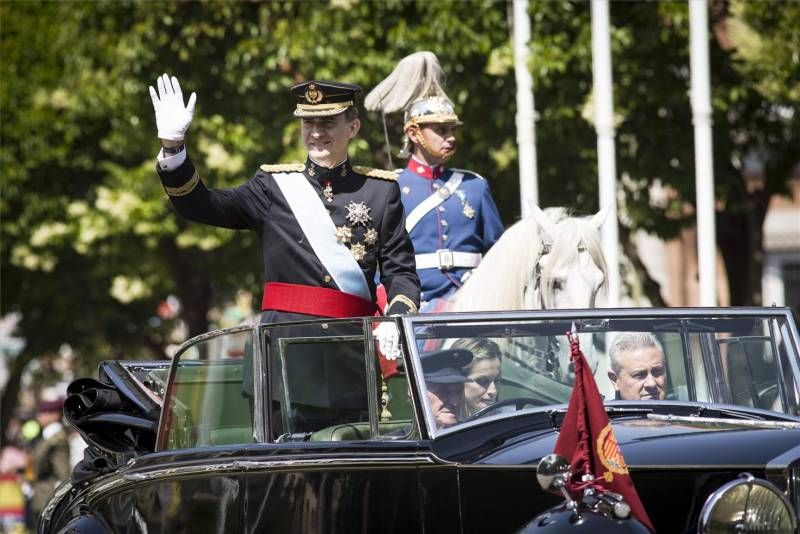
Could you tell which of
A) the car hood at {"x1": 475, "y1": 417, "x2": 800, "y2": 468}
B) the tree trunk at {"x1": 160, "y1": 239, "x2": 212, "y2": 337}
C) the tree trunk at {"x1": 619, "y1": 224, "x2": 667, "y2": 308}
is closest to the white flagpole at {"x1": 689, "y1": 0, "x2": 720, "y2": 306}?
the tree trunk at {"x1": 619, "y1": 224, "x2": 667, "y2": 308}

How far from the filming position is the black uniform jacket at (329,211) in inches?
258

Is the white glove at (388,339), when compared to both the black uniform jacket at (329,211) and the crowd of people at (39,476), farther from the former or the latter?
the crowd of people at (39,476)

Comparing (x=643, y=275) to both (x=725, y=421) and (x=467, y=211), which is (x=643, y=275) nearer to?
(x=467, y=211)

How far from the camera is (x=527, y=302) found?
25.8 ft

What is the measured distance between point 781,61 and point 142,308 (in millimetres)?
15296

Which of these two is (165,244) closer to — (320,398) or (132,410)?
(132,410)

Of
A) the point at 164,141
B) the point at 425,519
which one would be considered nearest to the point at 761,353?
the point at 425,519

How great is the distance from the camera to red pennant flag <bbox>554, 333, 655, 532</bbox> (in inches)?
178

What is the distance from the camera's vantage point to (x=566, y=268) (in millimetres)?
8094

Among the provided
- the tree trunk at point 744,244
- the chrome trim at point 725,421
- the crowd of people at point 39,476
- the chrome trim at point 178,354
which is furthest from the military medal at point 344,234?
the crowd of people at point 39,476

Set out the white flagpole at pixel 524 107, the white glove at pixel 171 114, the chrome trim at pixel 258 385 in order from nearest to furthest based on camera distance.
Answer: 1. the chrome trim at pixel 258 385
2. the white glove at pixel 171 114
3. the white flagpole at pixel 524 107

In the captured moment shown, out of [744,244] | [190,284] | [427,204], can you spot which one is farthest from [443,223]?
[190,284]

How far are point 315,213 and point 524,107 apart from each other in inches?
294

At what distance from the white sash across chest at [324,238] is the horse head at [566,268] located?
4.61 ft
